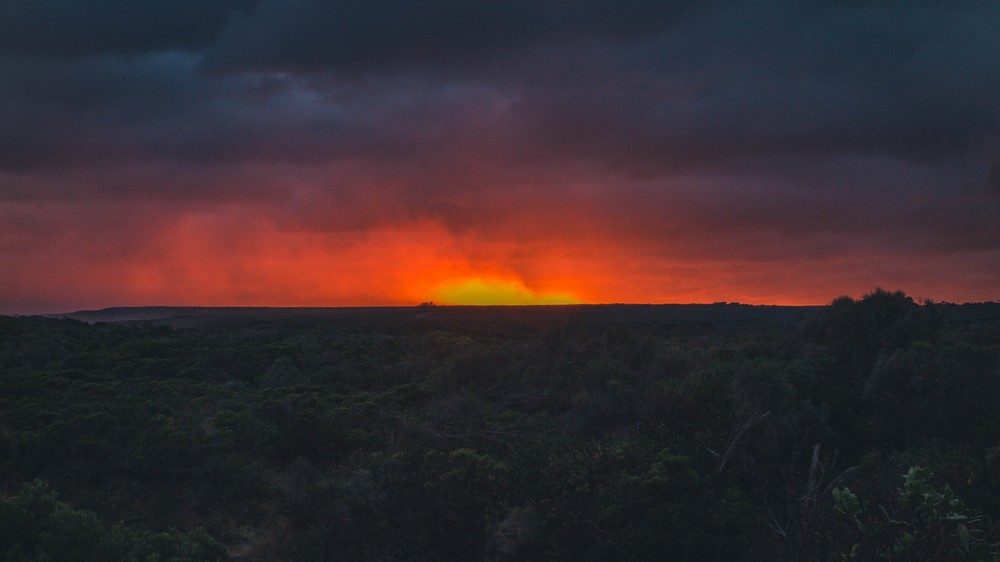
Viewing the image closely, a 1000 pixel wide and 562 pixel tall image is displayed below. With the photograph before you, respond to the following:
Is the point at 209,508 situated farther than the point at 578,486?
Yes

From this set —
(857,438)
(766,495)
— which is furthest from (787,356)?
(766,495)

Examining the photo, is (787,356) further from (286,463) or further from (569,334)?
(286,463)

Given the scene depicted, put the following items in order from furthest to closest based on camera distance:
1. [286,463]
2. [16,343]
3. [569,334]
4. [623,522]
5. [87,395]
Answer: [16,343]
[569,334]
[87,395]
[286,463]
[623,522]

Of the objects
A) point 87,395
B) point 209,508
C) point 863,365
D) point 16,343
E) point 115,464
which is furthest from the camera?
point 16,343

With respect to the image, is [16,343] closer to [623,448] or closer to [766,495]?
[623,448]

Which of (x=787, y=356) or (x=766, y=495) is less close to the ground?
(x=787, y=356)

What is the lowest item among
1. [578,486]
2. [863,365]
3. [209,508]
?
[209,508]
